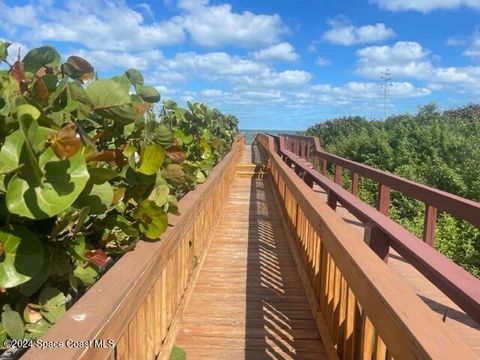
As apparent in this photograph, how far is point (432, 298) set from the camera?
3.53 metres

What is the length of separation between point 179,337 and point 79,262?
5.66 feet

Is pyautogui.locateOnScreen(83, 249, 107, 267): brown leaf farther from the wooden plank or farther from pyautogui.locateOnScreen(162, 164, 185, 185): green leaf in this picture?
the wooden plank

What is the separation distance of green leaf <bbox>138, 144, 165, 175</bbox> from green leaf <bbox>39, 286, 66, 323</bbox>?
0.68 metres

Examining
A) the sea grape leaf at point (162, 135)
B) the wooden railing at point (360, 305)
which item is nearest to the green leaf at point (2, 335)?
the wooden railing at point (360, 305)

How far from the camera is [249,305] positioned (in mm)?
3756

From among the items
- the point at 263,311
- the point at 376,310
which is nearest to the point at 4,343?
the point at 376,310

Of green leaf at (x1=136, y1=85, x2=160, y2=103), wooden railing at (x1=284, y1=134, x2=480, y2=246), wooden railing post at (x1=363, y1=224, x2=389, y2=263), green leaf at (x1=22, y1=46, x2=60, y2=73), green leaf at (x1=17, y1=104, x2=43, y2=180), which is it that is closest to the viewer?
green leaf at (x1=17, y1=104, x2=43, y2=180)

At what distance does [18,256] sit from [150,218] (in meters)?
0.91

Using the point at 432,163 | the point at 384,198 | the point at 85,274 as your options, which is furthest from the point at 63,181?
the point at 432,163

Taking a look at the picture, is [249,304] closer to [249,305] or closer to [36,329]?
[249,305]

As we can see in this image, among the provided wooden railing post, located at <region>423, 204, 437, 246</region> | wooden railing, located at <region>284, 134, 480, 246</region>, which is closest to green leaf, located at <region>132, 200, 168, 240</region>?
wooden railing, located at <region>284, 134, 480, 246</region>

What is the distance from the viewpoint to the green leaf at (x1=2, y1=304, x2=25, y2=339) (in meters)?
1.26

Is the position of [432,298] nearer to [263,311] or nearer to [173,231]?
[263,311]

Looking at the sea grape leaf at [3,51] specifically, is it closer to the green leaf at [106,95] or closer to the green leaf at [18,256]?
the green leaf at [106,95]
